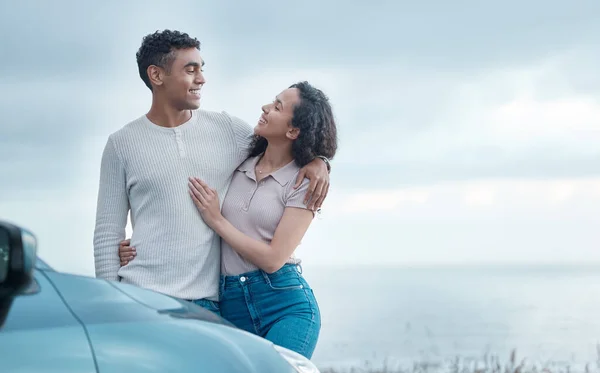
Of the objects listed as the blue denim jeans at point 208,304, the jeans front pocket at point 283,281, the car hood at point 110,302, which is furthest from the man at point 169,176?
the car hood at point 110,302

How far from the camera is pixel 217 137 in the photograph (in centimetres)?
438

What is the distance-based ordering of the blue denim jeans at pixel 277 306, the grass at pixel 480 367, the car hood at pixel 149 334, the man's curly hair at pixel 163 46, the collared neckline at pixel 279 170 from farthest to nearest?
the grass at pixel 480 367, the man's curly hair at pixel 163 46, the collared neckline at pixel 279 170, the blue denim jeans at pixel 277 306, the car hood at pixel 149 334

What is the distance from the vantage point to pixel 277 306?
4.02 metres

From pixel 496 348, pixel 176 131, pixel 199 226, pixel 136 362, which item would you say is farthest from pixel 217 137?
pixel 496 348

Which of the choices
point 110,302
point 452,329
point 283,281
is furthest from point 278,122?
point 452,329

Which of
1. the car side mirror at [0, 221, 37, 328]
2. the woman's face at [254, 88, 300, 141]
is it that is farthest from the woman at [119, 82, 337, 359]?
the car side mirror at [0, 221, 37, 328]

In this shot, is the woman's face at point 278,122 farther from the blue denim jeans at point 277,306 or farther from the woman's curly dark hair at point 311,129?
the blue denim jeans at point 277,306

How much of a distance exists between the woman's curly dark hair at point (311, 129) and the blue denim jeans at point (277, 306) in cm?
56

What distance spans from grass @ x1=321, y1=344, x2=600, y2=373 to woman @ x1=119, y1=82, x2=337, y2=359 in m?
2.14

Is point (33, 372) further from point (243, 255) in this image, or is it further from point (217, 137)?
point (217, 137)

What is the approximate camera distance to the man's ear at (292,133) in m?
4.25

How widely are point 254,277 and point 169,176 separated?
0.61m

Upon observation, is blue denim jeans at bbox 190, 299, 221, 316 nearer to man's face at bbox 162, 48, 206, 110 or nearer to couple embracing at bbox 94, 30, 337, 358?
couple embracing at bbox 94, 30, 337, 358

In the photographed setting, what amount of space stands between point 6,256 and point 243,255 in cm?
212
